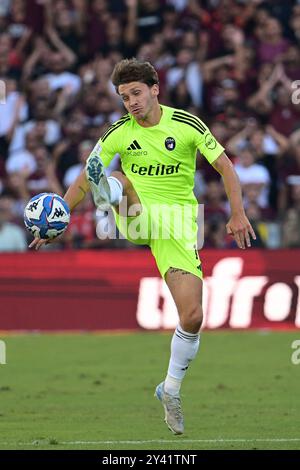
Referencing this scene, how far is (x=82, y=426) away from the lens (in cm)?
966

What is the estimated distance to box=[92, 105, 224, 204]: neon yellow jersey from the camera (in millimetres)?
9250

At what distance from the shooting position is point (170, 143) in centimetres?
924

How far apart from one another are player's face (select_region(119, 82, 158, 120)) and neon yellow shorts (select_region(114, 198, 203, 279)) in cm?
73

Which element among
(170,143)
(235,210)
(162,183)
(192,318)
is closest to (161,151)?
(170,143)

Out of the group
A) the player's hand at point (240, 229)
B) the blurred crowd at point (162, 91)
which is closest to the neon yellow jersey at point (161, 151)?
the player's hand at point (240, 229)

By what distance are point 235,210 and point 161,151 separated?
87cm

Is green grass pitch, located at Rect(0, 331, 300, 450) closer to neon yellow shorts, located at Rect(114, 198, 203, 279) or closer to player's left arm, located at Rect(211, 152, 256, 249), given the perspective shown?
neon yellow shorts, located at Rect(114, 198, 203, 279)

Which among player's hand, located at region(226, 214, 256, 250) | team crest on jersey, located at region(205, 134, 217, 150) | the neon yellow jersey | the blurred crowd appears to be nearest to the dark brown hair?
the neon yellow jersey

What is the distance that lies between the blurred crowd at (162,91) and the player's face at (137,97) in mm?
8119

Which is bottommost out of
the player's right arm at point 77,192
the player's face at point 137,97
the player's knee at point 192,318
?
the player's knee at point 192,318

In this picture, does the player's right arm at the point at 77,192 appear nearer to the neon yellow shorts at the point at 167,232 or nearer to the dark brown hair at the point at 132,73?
the neon yellow shorts at the point at 167,232

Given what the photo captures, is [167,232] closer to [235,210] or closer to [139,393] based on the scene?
[235,210]

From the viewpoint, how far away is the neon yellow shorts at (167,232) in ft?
30.3

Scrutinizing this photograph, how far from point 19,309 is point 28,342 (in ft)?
3.05
